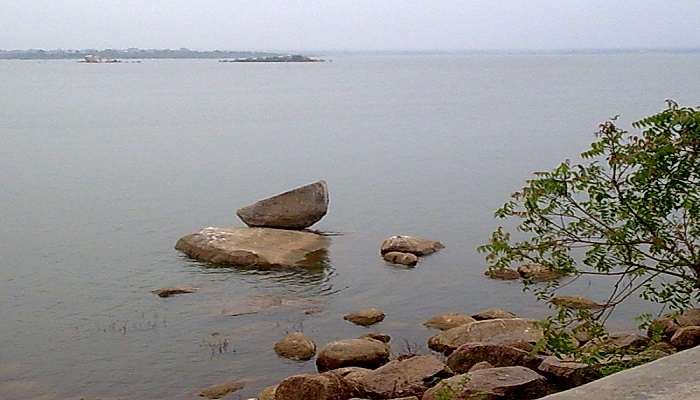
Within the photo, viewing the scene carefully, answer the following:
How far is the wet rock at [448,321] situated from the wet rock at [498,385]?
497 centimetres

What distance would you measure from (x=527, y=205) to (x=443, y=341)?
5751 millimetres

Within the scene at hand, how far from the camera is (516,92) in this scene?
86.3 metres

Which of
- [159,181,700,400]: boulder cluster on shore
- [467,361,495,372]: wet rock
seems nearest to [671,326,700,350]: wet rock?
[159,181,700,400]: boulder cluster on shore

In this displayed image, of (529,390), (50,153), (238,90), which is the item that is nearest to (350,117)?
(50,153)

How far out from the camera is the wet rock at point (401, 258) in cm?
→ 1952

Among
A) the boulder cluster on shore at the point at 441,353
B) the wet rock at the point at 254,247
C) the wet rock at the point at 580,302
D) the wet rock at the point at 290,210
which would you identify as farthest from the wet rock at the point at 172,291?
the wet rock at the point at 580,302

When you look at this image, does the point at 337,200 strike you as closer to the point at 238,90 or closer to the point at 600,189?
the point at 600,189

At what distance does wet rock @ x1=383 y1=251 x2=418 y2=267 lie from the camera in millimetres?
19516

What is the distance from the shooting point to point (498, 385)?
920 cm

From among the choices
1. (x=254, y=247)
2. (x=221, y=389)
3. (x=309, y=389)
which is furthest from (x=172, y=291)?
(x=309, y=389)

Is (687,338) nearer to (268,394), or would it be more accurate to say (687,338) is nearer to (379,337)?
(379,337)

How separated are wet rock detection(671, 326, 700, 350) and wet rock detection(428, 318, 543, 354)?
1954 millimetres

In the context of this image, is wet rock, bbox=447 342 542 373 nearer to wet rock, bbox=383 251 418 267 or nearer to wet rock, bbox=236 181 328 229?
wet rock, bbox=383 251 418 267

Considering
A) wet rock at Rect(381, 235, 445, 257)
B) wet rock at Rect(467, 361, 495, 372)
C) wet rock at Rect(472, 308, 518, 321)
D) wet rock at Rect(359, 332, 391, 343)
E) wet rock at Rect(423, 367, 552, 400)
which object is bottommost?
wet rock at Rect(381, 235, 445, 257)
